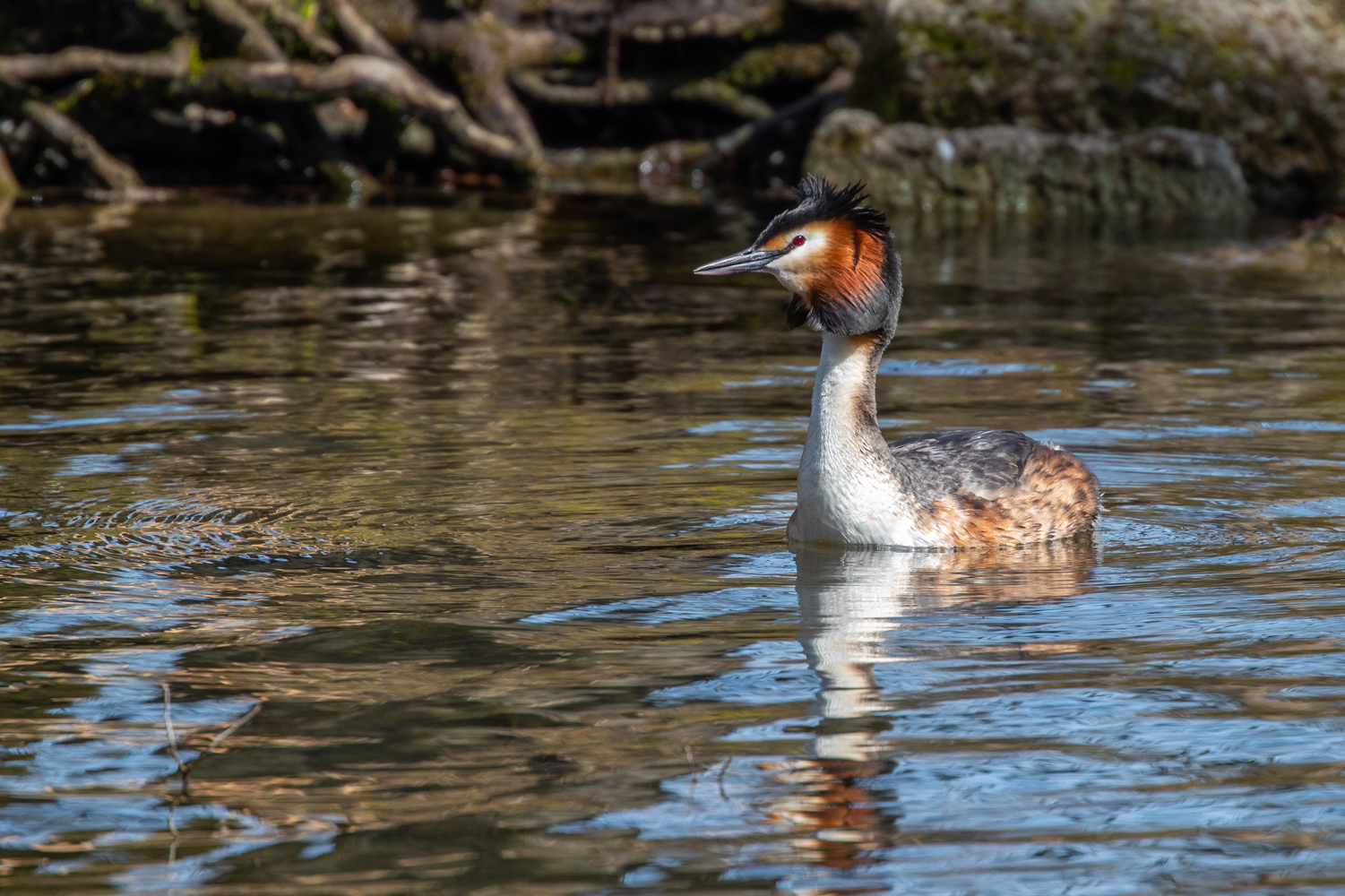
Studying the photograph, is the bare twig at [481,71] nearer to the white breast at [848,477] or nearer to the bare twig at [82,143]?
the bare twig at [82,143]

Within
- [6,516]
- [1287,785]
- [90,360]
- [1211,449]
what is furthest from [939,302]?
[1287,785]

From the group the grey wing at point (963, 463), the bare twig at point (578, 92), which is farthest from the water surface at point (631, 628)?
the bare twig at point (578, 92)

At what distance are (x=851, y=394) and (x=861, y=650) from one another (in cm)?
173

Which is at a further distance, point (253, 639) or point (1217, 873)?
point (253, 639)

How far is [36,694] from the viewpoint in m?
5.22

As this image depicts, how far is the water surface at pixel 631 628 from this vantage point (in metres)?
4.16

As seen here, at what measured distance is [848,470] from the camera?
23.0ft

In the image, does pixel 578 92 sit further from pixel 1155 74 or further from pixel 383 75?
pixel 1155 74

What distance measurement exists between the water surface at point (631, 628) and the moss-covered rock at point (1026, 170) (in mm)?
9302

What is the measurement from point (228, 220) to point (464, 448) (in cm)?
1255

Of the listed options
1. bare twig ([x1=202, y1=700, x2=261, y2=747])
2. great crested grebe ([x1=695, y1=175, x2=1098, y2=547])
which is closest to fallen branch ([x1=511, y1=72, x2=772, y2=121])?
great crested grebe ([x1=695, y1=175, x2=1098, y2=547])

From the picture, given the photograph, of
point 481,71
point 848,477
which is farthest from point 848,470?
point 481,71

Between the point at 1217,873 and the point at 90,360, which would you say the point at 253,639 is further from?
the point at 90,360

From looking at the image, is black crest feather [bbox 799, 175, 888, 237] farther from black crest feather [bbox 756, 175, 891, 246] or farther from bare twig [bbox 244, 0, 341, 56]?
bare twig [bbox 244, 0, 341, 56]
